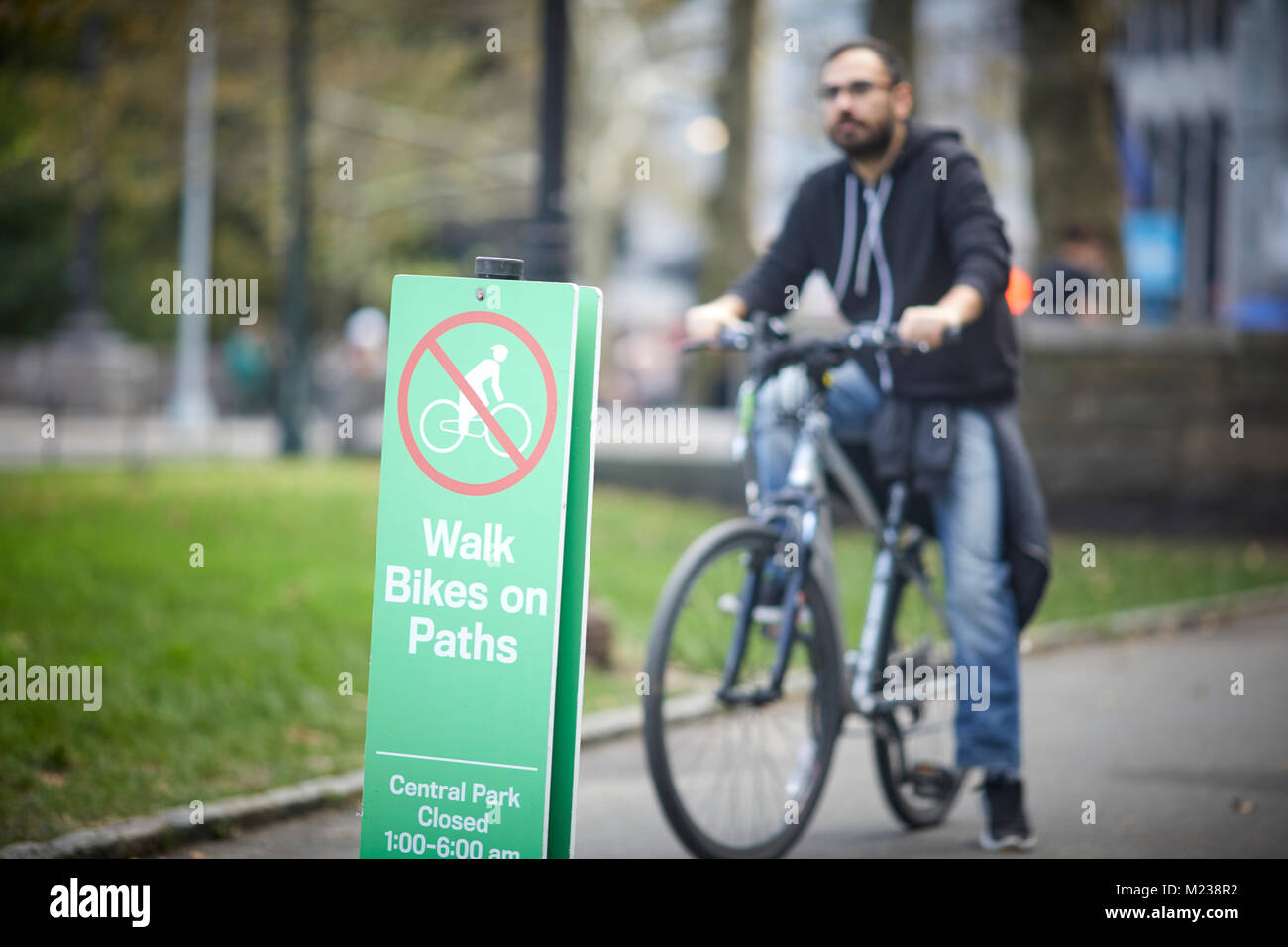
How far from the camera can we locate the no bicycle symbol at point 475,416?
11.9ft

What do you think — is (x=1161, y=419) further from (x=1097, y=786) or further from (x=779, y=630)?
(x=779, y=630)

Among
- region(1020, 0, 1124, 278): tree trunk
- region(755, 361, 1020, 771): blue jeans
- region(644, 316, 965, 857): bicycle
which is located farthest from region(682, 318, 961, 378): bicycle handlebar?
region(1020, 0, 1124, 278): tree trunk

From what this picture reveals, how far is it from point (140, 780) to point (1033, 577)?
2.71 meters

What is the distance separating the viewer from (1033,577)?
4863 millimetres

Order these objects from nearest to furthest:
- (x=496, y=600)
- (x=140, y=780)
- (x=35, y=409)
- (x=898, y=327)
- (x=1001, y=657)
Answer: (x=496, y=600)
(x=898, y=327)
(x=1001, y=657)
(x=140, y=780)
(x=35, y=409)

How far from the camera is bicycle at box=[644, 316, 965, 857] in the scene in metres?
4.43

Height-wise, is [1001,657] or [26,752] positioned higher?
[1001,657]

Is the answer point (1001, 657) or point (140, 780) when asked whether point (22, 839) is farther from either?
point (1001, 657)

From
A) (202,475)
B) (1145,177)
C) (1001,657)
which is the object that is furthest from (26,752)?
(1145,177)

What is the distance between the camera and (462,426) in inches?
144
